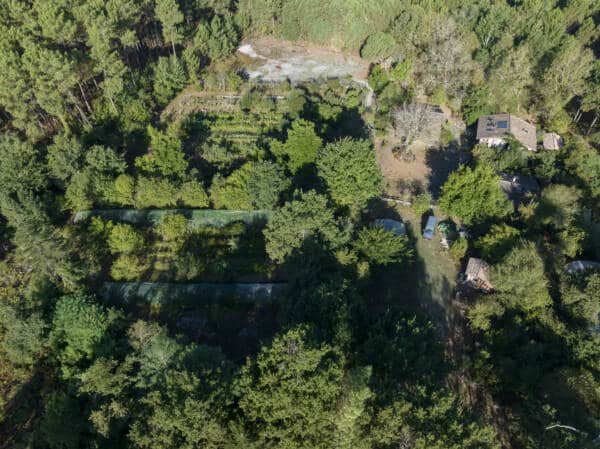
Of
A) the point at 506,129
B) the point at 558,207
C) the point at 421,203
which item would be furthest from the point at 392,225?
the point at 506,129

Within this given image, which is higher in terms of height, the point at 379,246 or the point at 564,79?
the point at 564,79

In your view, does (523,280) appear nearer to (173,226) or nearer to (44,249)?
(173,226)

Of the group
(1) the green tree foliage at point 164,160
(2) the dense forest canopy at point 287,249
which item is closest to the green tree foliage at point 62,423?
(2) the dense forest canopy at point 287,249

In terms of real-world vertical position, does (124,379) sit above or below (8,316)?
below

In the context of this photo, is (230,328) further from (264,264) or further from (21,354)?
(21,354)

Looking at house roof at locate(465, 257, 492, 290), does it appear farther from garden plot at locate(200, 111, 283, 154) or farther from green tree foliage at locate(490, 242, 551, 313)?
garden plot at locate(200, 111, 283, 154)

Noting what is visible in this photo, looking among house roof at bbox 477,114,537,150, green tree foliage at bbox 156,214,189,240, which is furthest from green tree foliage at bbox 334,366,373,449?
house roof at bbox 477,114,537,150

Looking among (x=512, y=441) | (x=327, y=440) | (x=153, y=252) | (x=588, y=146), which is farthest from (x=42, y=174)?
(x=588, y=146)
